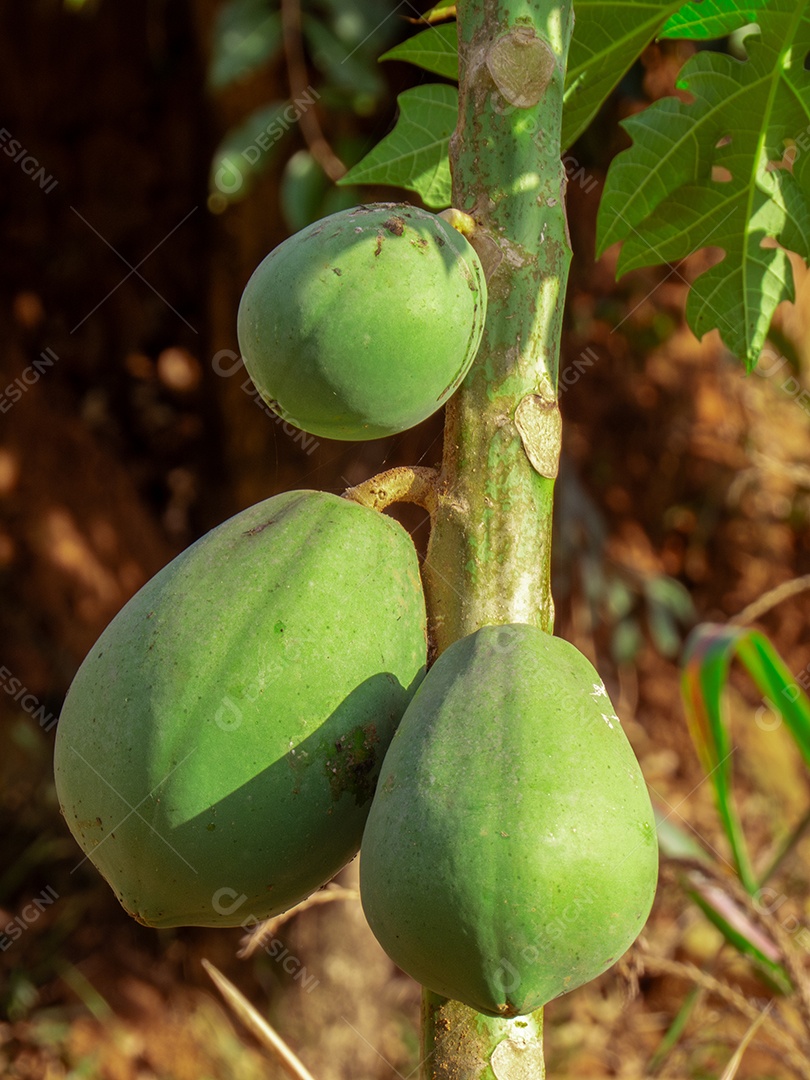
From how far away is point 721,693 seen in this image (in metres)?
1.62

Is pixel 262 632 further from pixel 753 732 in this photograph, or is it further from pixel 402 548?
pixel 753 732

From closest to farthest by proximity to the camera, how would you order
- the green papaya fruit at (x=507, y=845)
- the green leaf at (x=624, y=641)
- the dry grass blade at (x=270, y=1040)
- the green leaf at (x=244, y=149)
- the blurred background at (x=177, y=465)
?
1. the green papaya fruit at (x=507, y=845)
2. the dry grass blade at (x=270, y=1040)
3. the green leaf at (x=244, y=149)
4. the blurred background at (x=177, y=465)
5. the green leaf at (x=624, y=641)

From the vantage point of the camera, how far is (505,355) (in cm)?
74

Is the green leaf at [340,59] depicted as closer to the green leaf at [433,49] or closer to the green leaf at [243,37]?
the green leaf at [243,37]

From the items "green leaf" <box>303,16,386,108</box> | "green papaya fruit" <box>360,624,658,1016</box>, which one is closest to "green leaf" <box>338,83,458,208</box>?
"green papaya fruit" <box>360,624,658,1016</box>

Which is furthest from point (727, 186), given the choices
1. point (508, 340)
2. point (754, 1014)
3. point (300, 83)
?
point (300, 83)

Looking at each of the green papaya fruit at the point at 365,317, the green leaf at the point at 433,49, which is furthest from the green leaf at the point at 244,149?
the green papaya fruit at the point at 365,317

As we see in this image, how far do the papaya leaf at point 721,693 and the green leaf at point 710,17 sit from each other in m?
0.88

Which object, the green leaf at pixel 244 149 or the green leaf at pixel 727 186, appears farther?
the green leaf at pixel 244 149

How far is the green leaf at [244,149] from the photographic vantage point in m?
1.96

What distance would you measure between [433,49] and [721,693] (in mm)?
1038

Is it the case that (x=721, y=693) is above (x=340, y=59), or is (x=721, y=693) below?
Answer: below

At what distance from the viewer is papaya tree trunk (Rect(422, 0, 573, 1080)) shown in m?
0.73

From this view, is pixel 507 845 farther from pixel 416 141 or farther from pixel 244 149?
pixel 244 149
